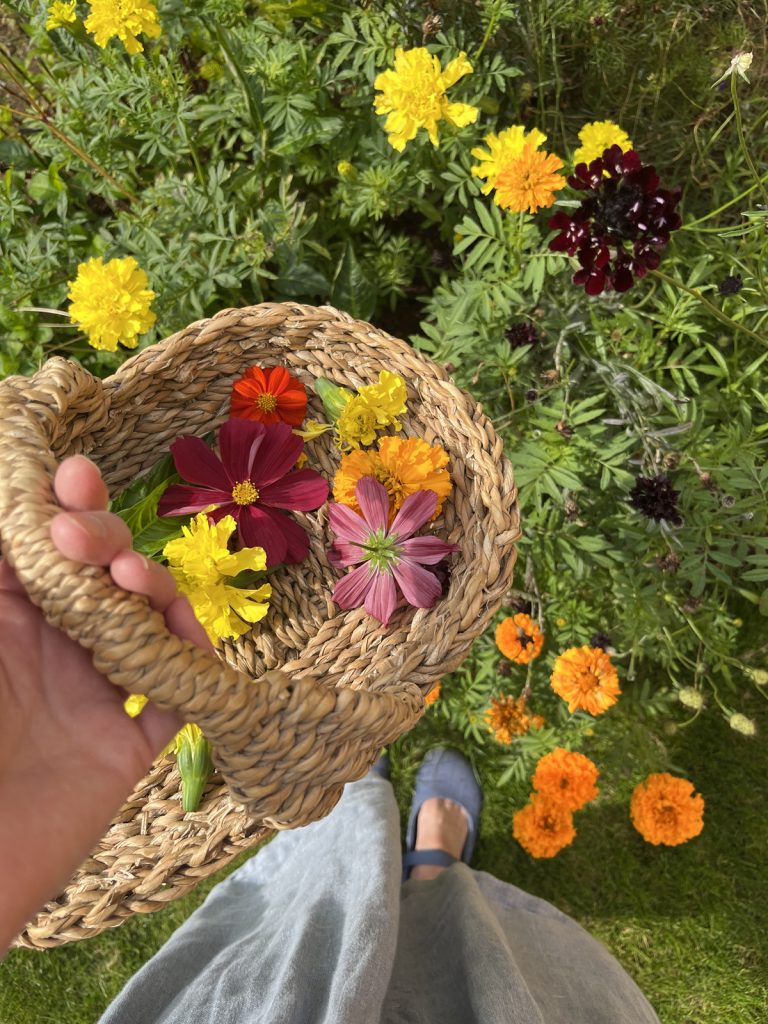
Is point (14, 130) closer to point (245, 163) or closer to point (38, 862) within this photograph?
point (245, 163)

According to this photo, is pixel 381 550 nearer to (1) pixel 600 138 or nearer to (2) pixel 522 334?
(2) pixel 522 334

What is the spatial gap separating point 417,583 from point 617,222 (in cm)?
48

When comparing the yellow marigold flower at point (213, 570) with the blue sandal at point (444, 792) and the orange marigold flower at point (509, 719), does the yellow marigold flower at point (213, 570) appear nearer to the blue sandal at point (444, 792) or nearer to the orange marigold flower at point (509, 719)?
the orange marigold flower at point (509, 719)

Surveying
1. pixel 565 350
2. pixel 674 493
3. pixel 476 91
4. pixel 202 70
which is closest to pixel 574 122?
pixel 476 91

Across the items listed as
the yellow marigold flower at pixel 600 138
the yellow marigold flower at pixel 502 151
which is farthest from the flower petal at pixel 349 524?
the yellow marigold flower at pixel 600 138

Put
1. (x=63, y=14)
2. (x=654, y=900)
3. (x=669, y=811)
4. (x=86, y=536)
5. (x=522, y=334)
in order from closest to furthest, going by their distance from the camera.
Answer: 1. (x=86, y=536)
2. (x=63, y=14)
3. (x=522, y=334)
4. (x=669, y=811)
5. (x=654, y=900)

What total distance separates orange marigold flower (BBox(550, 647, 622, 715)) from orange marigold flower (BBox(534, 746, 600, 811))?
5.3 inches

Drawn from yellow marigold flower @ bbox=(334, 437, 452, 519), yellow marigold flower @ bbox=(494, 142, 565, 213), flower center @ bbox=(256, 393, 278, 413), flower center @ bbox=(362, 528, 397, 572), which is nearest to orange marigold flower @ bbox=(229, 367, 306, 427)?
flower center @ bbox=(256, 393, 278, 413)

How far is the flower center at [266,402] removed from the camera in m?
1.00

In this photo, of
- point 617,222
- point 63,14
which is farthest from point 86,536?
point 63,14

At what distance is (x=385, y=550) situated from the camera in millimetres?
941

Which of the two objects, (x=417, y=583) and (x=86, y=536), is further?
(x=417, y=583)

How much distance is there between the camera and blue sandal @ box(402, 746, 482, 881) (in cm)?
145

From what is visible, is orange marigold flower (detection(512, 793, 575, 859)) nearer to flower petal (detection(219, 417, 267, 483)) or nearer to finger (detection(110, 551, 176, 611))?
flower petal (detection(219, 417, 267, 483))
